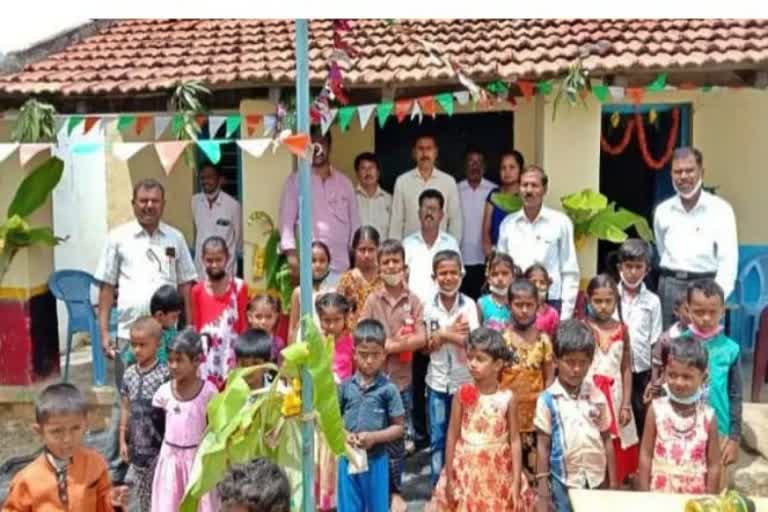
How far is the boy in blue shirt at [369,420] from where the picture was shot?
13.8 ft

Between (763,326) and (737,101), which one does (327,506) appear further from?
(737,101)

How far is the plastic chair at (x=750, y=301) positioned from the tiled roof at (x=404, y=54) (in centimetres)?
166

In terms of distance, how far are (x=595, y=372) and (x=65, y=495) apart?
246cm

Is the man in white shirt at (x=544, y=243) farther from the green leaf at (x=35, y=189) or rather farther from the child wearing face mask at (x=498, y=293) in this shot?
the green leaf at (x=35, y=189)

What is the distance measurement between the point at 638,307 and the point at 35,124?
399 centimetres

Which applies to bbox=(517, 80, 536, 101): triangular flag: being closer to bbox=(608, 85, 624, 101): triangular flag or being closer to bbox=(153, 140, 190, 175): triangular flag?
bbox=(608, 85, 624, 101): triangular flag

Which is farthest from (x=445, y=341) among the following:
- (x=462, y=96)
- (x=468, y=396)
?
(x=462, y=96)

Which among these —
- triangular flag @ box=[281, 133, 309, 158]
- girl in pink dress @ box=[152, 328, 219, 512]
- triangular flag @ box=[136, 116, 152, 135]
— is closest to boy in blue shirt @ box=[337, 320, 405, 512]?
girl in pink dress @ box=[152, 328, 219, 512]

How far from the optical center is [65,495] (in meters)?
3.37

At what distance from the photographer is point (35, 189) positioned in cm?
689

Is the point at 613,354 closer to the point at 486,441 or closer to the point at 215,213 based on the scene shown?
the point at 486,441

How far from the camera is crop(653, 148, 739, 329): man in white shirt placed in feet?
17.7

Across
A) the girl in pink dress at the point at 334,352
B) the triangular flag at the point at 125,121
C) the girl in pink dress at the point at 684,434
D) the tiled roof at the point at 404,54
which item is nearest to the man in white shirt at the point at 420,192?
the tiled roof at the point at 404,54

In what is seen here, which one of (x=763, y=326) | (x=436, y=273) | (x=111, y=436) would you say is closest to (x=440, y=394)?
(x=436, y=273)
